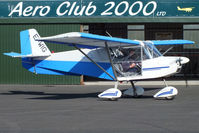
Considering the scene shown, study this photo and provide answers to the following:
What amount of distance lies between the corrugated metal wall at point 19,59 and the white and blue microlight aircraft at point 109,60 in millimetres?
6087

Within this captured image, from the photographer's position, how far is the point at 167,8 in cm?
2067

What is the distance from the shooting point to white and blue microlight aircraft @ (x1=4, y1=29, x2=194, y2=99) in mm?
12508

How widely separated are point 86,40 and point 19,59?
32.4 feet

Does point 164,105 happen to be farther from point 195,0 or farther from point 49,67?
point 195,0

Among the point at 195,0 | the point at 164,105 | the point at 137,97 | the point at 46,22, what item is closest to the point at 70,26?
the point at 46,22

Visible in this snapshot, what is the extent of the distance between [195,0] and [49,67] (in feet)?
31.8

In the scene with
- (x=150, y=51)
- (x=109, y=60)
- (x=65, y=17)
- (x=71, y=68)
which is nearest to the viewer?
(x=150, y=51)

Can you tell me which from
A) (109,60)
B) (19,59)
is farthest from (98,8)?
(109,60)

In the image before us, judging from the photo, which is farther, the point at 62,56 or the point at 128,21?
the point at 128,21

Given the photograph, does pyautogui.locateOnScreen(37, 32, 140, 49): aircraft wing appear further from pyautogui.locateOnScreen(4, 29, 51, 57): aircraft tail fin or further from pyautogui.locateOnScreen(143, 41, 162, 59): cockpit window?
pyautogui.locateOnScreen(4, 29, 51, 57): aircraft tail fin

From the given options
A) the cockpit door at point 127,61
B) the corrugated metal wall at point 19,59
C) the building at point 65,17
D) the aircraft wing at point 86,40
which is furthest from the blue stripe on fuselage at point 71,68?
the building at point 65,17

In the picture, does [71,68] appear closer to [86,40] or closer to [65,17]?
[86,40]

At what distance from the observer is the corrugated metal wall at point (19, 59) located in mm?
21250

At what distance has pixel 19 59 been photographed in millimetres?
21406
